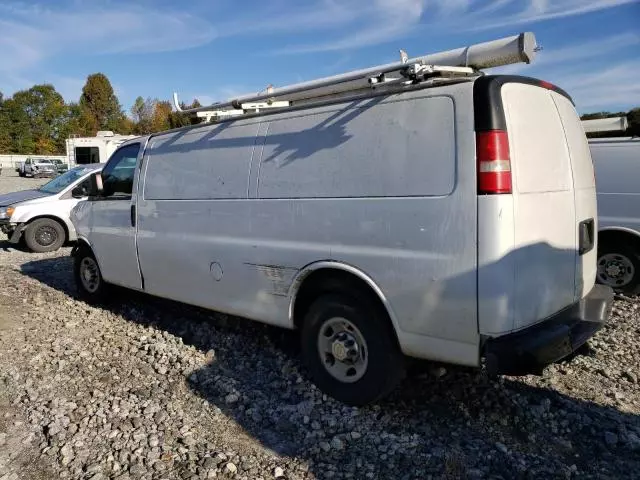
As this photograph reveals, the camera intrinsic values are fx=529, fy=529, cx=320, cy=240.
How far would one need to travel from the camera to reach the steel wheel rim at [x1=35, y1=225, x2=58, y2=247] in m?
10.3

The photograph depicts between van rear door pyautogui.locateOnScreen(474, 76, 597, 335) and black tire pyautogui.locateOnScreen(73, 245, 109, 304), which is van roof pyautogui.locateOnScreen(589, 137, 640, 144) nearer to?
van rear door pyautogui.locateOnScreen(474, 76, 597, 335)

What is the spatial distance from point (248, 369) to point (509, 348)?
2.29m

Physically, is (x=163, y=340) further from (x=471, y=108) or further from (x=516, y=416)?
(x=471, y=108)

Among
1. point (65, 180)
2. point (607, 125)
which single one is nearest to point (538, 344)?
point (607, 125)

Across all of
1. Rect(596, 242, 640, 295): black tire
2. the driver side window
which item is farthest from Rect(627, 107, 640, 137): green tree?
the driver side window

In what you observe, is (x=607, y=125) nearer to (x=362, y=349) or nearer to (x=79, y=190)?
(x=362, y=349)

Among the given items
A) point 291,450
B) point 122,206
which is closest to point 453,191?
point 291,450

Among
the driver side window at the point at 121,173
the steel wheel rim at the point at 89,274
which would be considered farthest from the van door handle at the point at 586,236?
the steel wheel rim at the point at 89,274

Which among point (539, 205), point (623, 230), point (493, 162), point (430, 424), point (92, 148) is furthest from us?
point (92, 148)

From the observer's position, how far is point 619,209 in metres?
6.36

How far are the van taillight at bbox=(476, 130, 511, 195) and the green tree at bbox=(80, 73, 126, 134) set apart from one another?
8302 cm

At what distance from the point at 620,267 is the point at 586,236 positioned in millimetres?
3491

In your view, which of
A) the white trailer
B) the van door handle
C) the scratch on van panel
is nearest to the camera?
the van door handle

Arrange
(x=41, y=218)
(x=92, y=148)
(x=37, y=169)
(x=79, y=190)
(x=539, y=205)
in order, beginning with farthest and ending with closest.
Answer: (x=37, y=169) → (x=92, y=148) → (x=79, y=190) → (x=41, y=218) → (x=539, y=205)
